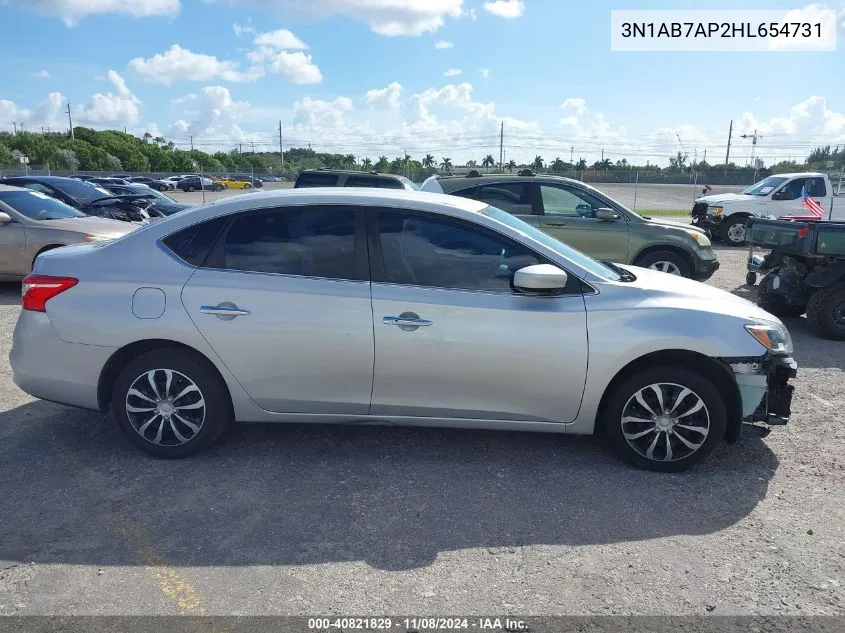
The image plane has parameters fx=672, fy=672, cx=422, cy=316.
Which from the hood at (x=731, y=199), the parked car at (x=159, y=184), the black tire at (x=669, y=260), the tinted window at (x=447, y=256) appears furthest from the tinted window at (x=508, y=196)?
the parked car at (x=159, y=184)

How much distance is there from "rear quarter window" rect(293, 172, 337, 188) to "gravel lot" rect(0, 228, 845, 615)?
27.1 ft

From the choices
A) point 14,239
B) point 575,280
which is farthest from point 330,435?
point 14,239

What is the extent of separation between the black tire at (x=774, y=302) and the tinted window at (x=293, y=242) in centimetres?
650

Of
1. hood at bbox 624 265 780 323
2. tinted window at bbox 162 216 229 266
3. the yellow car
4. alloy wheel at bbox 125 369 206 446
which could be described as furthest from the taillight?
the yellow car

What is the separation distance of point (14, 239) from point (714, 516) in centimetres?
951

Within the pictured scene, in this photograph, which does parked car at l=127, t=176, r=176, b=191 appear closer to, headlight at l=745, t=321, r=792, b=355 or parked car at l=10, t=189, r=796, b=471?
parked car at l=10, t=189, r=796, b=471

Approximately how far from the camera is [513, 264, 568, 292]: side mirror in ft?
12.8

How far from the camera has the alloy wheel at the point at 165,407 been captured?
4.15 m

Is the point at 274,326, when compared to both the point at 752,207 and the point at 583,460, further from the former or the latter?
the point at 752,207

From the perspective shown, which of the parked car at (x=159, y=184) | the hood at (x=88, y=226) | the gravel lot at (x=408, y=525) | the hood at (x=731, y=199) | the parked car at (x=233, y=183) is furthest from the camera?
the parked car at (x=233, y=183)

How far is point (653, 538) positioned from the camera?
3.43m

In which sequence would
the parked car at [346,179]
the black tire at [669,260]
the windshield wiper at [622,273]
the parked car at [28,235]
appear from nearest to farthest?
the windshield wiper at [622,273], the parked car at [28,235], the black tire at [669,260], the parked car at [346,179]

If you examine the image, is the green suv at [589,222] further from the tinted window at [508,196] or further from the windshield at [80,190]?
the windshield at [80,190]

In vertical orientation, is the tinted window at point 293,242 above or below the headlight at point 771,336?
above
